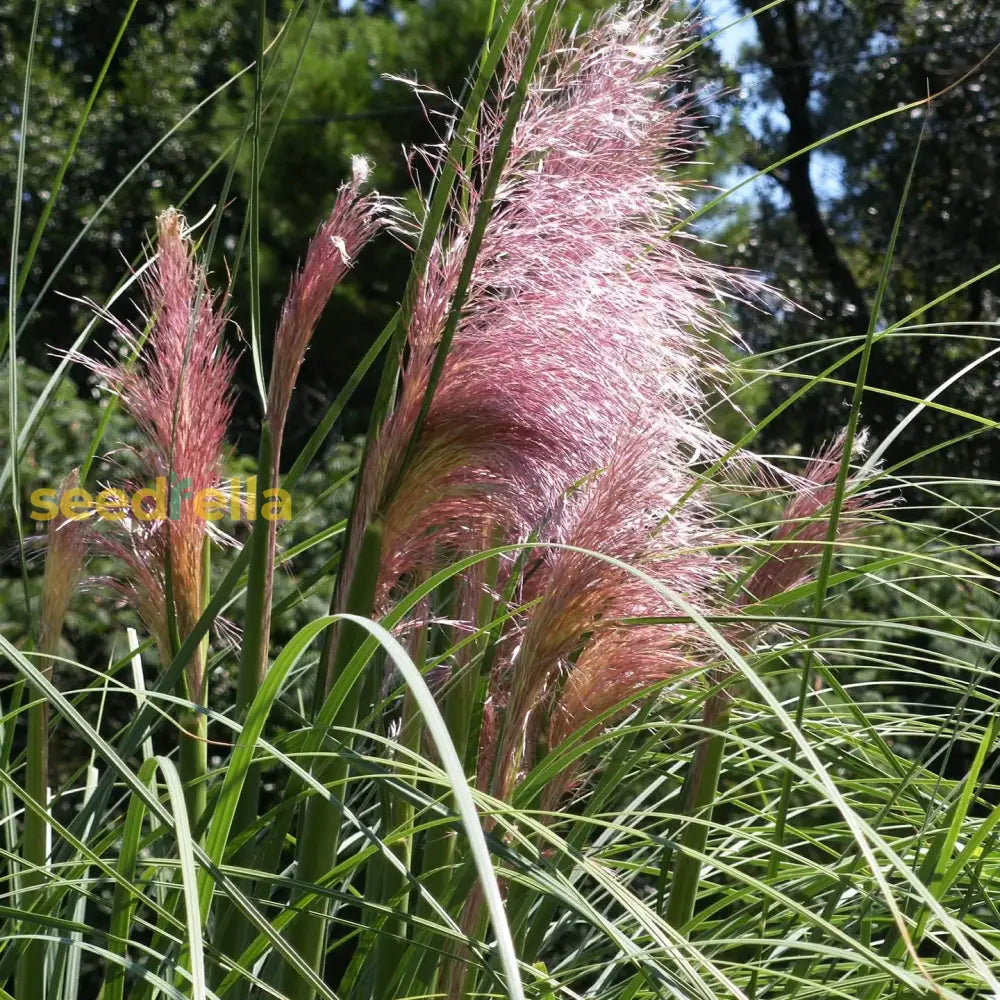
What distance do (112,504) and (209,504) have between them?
9 centimetres

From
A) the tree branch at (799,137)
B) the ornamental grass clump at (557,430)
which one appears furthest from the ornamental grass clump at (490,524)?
the tree branch at (799,137)

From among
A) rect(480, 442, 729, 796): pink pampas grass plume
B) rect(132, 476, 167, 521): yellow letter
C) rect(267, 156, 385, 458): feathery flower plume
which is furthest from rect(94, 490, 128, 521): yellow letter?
rect(480, 442, 729, 796): pink pampas grass plume

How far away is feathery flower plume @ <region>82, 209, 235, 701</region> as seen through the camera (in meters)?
1.08

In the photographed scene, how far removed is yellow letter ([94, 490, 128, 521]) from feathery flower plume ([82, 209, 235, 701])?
0.02 metres

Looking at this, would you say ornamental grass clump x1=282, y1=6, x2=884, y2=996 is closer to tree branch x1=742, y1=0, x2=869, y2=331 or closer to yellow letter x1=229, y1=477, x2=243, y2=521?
yellow letter x1=229, y1=477, x2=243, y2=521

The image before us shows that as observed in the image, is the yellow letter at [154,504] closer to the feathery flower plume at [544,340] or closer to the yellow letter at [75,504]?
the yellow letter at [75,504]

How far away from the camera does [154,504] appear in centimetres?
110

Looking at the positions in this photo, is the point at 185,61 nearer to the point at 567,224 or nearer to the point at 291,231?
the point at 291,231

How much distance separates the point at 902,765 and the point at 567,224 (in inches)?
24.6

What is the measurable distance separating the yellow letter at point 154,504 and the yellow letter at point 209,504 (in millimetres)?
28

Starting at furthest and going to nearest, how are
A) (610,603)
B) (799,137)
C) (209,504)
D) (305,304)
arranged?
(799,137) → (209,504) → (305,304) → (610,603)

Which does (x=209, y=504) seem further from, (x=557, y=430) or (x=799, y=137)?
(x=799, y=137)

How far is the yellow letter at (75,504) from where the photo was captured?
3.81 ft

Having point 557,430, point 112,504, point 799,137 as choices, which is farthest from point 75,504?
point 799,137
